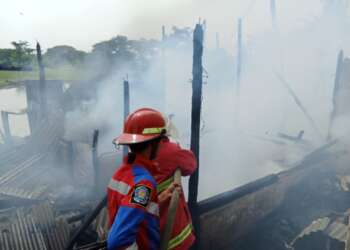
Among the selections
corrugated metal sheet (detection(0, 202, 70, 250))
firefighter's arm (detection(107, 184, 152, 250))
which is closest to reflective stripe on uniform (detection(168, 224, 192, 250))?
firefighter's arm (detection(107, 184, 152, 250))

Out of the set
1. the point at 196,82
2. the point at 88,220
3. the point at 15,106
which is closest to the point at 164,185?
the point at 88,220

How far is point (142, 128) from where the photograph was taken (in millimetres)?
1792

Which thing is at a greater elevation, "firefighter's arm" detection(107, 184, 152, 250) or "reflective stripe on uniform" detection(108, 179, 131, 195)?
"reflective stripe on uniform" detection(108, 179, 131, 195)

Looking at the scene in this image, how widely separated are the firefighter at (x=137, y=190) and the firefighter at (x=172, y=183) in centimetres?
11

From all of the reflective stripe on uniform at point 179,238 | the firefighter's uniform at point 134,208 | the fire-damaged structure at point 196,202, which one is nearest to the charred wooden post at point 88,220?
the fire-damaged structure at point 196,202

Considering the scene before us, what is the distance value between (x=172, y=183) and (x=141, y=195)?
36 centimetres

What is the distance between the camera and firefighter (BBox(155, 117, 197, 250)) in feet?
6.00

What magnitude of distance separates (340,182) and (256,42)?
1327 centimetres

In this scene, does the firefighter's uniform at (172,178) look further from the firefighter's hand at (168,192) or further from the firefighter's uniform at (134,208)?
the firefighter's uniform at (134,208)

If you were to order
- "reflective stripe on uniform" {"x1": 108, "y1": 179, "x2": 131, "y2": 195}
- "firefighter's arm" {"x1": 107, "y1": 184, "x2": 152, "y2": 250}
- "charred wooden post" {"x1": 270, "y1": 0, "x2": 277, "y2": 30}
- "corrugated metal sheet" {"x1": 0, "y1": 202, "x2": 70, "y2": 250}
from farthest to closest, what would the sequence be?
"charred wooden post" {"x1": 270, "y1": 0, "x2": 277, "y2": 30} → "corrugated metal sheet" {"x1": 0, "y1": 202, "x2": 70, "y2": 250} → "reflective stripe on uniform" {"x1": 108, "y1": 179, "x2": 131, "y2": 195} → "firefighter's arm" {"x1": 107, "y1": 184, "x2": 152, "y2": 250}

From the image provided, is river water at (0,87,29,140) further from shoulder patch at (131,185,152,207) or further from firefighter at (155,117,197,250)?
shoulder patch at (131,185,152,207)

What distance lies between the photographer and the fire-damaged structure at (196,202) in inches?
185

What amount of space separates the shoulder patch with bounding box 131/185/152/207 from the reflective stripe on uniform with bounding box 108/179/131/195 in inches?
2.5

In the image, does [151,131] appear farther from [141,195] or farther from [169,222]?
[169,222]
